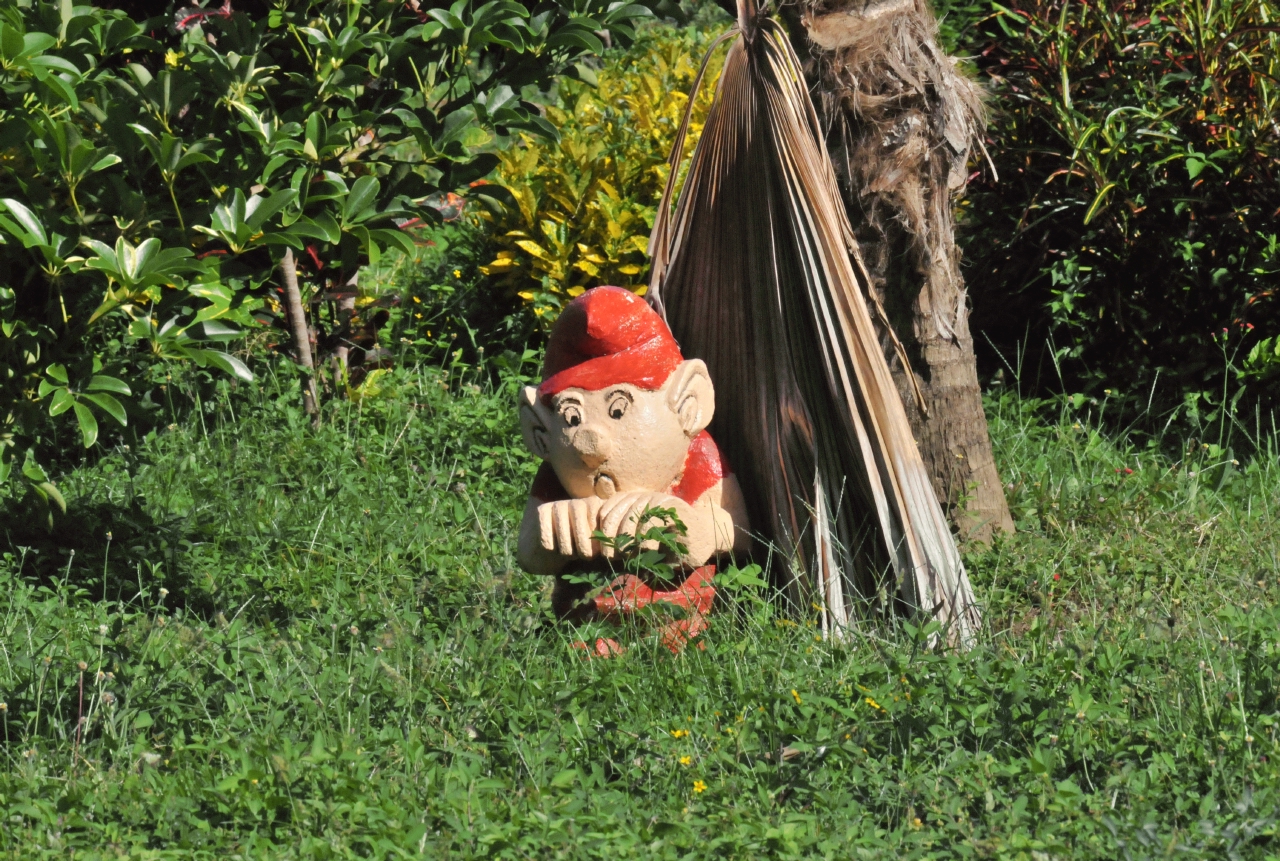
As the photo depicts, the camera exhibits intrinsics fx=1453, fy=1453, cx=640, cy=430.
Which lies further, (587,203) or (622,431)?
(587,203)

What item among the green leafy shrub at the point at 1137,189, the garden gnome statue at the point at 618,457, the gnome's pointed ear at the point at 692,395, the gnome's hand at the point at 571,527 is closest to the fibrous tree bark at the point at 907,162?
the gnome's pointed ear at the point at 692,395

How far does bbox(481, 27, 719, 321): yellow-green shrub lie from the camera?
6047 millimetres

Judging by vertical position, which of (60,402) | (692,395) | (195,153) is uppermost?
(195,153)

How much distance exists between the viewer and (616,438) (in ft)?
12.0

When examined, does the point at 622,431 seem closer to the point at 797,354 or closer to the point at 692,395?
the point at 692,395

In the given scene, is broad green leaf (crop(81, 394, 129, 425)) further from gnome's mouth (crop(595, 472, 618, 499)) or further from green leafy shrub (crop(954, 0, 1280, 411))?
green leafy shrub (crop(954, 0, 1280, 411))

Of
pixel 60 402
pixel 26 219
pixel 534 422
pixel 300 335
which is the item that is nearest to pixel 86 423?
pixel 60 402

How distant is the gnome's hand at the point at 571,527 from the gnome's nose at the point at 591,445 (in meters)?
0.11

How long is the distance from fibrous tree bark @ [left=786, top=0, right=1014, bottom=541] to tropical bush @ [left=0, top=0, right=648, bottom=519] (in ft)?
2.03

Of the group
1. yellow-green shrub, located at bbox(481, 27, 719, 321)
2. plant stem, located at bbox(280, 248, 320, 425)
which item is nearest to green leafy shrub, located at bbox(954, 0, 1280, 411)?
yellow-green shrub, located at bbox(481, 27, 719, 321)

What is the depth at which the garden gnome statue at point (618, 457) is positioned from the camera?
3.64 m

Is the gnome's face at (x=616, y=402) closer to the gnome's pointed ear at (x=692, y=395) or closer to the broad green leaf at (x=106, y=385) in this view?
the gnome's pointed ear at (x=692, y=395)

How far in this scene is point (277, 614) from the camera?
425 centimetres

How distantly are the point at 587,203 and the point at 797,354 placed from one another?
2464mm
